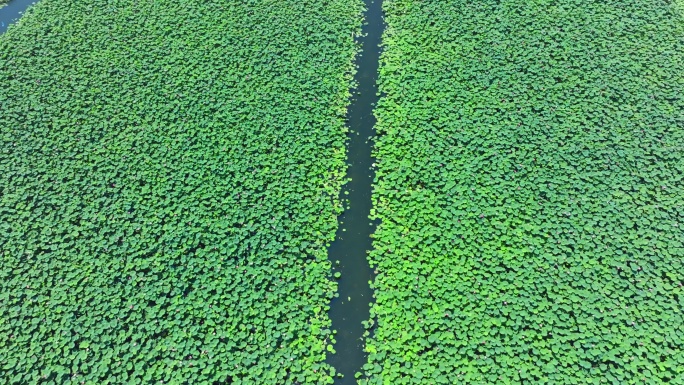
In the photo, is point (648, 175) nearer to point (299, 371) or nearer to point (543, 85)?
point (543, 85)

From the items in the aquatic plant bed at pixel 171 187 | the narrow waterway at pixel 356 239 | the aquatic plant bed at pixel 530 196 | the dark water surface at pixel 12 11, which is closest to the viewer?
the aquatic plant bed at pixel 530 196

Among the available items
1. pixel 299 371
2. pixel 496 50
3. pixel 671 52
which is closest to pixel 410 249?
pixel 299 371

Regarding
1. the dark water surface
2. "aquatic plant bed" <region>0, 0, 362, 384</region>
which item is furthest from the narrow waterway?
the dark water surface

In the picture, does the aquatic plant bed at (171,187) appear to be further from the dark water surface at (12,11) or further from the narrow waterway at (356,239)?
the dark water surface at (12,11)

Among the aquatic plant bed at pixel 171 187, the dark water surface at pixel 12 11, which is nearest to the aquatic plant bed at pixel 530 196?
the aquatic plant bed at pixel 171 187

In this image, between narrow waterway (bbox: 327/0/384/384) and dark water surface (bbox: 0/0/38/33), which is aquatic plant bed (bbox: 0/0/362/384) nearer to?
narrow waterway (bbox: 327/0/384/384)

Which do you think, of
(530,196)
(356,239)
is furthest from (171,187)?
(530,196)
